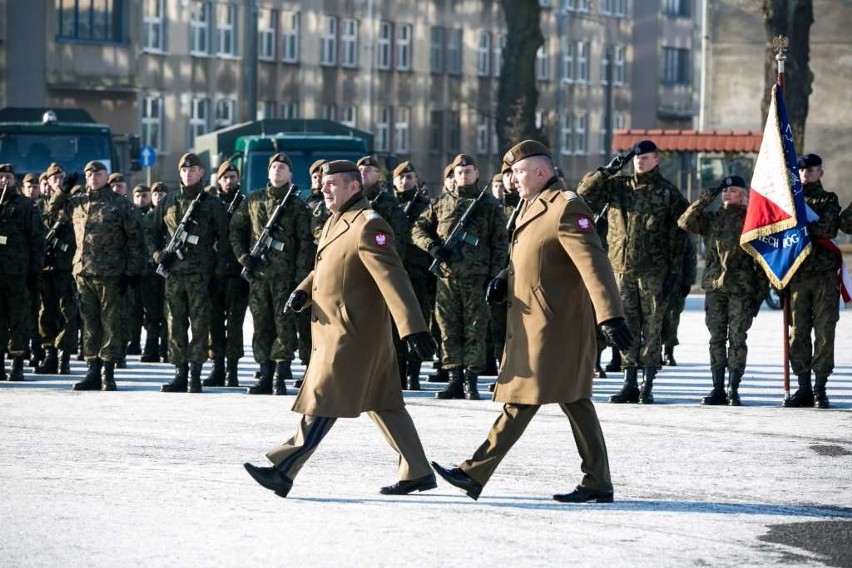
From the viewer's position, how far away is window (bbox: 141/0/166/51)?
60.8m

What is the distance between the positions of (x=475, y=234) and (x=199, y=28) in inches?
1889

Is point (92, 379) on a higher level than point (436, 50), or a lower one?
lower

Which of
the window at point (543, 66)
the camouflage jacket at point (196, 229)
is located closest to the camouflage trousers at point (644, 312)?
the camouflage jacket at point (196, 229)

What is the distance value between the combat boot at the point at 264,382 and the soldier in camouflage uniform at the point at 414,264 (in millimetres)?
1105

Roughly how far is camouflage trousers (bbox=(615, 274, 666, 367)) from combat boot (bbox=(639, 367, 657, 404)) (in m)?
0.06

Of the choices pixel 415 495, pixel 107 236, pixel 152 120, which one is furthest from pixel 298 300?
pixel 152 120

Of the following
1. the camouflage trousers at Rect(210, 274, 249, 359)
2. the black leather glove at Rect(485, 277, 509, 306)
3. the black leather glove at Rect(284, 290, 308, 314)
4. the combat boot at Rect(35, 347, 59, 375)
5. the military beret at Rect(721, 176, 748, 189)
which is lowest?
the combat boot at Rect(35, 347, 59, 375)

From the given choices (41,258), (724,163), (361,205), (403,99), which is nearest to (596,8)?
Result: (403,99)

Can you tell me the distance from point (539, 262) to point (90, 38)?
4885 centimetres

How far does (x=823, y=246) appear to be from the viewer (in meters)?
15.7

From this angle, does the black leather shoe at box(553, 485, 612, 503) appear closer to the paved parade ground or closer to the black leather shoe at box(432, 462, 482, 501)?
the paved parade ground

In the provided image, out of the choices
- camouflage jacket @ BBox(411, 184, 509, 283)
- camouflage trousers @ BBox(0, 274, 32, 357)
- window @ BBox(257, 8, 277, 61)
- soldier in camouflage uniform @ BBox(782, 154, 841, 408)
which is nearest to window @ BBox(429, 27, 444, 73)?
window @ BBox(257, 8, 277, 61)

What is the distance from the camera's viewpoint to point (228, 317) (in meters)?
17.7

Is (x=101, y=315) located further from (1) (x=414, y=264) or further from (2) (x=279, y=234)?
(1) (x=414, y=264)
